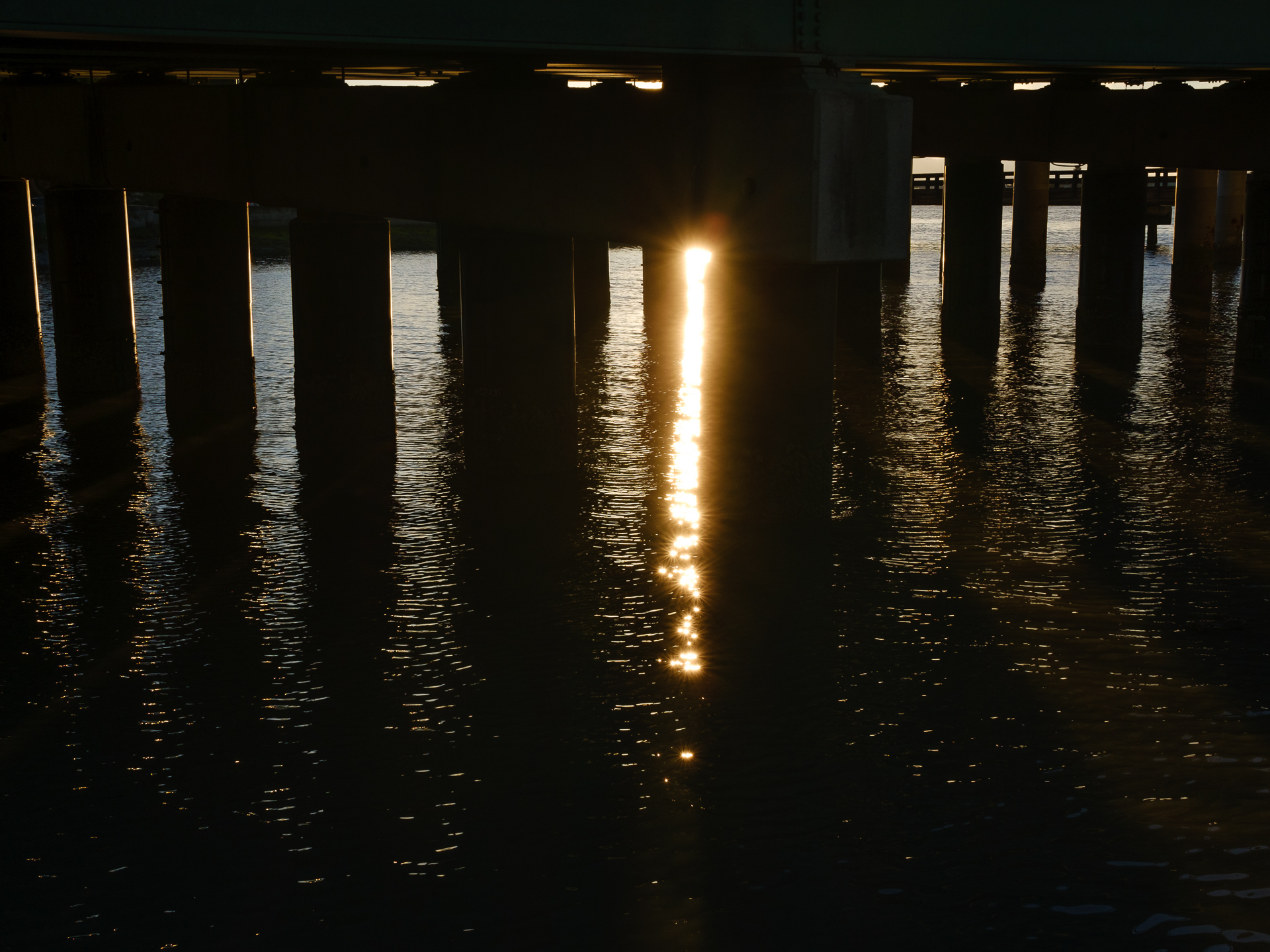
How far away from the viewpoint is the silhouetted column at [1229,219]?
145ft

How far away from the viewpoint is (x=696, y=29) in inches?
445

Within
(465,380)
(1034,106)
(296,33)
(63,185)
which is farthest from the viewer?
(1034,106)

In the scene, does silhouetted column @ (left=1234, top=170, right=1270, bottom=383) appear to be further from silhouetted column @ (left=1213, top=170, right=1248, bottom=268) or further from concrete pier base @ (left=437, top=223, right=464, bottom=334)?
silhouetted column @ (left=1213, top=170, right=1248, bottom=268)

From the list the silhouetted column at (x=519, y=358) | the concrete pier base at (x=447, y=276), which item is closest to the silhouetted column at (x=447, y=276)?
the concrete pier base at (x=447, y=276)

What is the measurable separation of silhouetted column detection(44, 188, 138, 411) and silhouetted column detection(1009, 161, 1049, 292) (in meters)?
27.0

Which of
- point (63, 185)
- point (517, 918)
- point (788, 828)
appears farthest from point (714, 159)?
point (63, 185)

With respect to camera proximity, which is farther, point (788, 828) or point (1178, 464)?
point (1178, 464)

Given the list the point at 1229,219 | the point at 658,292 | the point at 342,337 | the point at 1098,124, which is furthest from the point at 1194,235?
the point at 342,337

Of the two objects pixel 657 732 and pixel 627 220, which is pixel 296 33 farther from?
pixel 657 732

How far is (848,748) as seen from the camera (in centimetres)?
920

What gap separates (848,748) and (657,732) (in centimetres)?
129

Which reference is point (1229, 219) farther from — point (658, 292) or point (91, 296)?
point (91, 296)

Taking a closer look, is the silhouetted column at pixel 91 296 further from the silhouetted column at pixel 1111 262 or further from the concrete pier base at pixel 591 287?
the silhouetted column at pixel 1111 262

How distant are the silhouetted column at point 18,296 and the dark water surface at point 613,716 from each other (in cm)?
715
